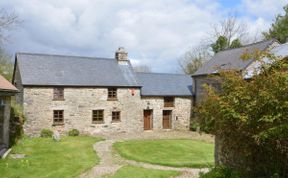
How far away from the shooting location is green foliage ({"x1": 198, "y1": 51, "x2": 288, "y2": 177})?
8.13 m

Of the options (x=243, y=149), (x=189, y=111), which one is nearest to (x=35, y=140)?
(x=189, y=111)

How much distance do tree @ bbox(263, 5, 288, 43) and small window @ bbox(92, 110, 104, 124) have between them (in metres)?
23.4

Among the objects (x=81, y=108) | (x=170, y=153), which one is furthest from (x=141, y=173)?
(x=81, y=108)

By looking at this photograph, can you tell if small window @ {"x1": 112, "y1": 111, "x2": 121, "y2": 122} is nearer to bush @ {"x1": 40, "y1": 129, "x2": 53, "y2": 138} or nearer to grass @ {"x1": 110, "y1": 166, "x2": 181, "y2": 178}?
bush @ {"x1": 40, "y1": 129, "x2": 53, "y2": 138}

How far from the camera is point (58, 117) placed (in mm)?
26328

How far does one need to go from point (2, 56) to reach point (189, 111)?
23.3 meters

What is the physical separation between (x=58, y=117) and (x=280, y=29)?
27.9 meters

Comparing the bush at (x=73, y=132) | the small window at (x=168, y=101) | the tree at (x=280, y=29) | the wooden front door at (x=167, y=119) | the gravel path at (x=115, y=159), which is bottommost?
the gravel path at (x=115, y=159)

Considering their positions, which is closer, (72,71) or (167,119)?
(72,71)

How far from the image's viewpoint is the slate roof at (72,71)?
2608cm

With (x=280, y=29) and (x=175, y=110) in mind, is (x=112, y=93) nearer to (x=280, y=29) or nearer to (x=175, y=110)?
(x=175, y=110)

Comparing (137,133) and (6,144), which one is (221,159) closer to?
(6,144)

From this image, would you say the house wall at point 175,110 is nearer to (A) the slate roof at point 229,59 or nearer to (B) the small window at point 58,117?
(A) the slate roof at point 229,59

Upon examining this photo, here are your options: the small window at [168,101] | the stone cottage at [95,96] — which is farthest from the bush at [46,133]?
the small window at [168,101]
